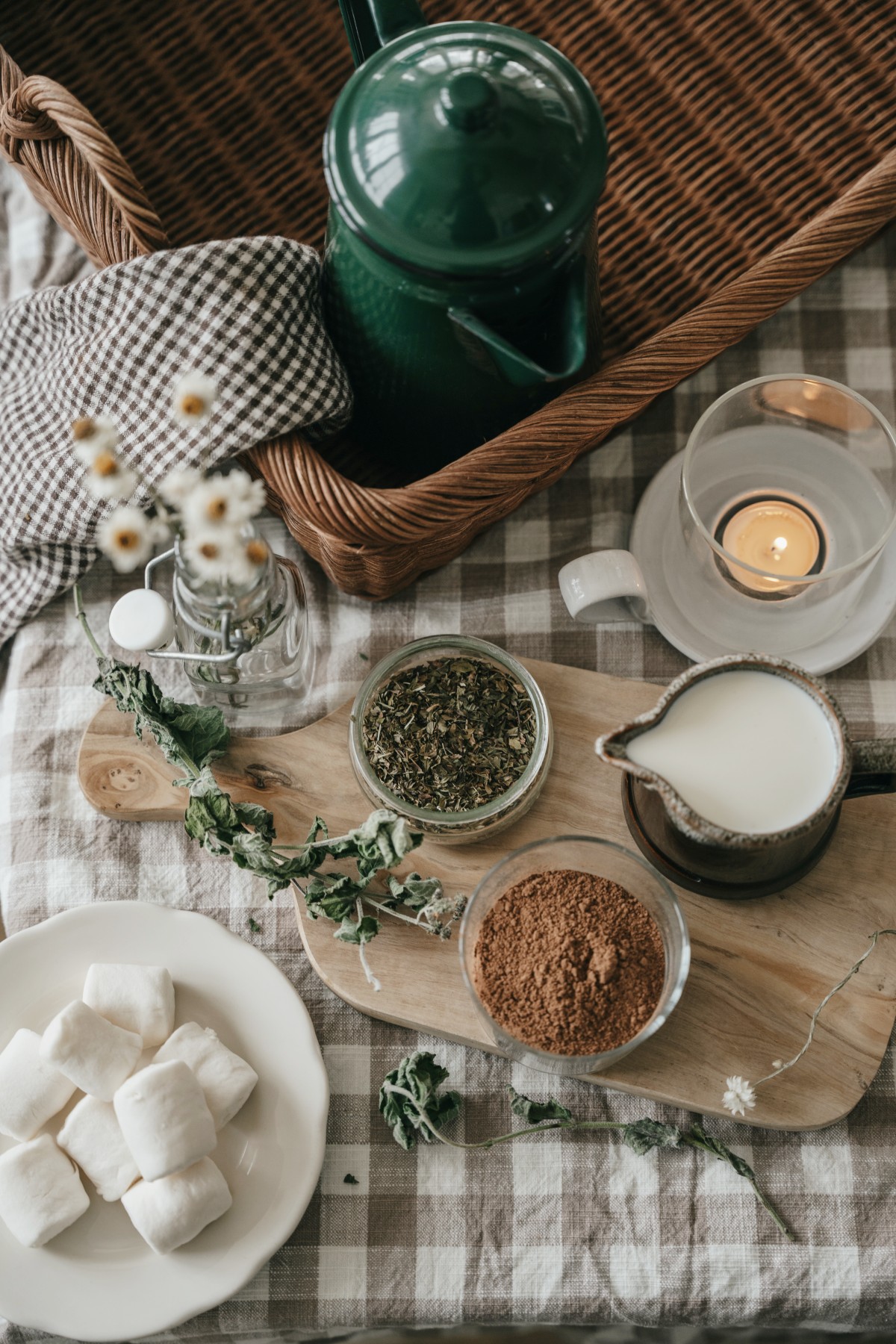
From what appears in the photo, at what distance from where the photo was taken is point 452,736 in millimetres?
908

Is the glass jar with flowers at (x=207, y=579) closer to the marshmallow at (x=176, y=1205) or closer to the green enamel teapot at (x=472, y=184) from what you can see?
the green enamel teapot at (x=472, y=184)

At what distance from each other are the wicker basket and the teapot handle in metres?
0.21

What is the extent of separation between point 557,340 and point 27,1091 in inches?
27.5

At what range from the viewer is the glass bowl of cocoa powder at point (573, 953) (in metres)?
0.81

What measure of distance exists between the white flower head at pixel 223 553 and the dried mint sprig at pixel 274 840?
233mm

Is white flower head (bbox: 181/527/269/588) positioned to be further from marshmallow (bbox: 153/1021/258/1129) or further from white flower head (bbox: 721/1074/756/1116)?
white flower head (bbox: 721/1074/756/1116)

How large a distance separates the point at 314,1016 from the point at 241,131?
821 mm

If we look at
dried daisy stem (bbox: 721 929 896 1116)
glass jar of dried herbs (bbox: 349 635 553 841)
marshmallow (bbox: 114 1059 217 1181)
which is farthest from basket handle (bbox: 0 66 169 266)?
dried daisy stem (bbox: 721 929 896 1116)

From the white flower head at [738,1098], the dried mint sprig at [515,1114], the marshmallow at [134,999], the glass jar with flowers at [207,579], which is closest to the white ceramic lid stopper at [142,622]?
the glass jar with flowers at [207,579]

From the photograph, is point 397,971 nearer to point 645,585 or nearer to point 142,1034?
point 142,1034

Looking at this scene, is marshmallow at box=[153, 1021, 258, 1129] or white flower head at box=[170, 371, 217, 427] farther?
marshmallow at box=[153, 1021, 258, 1129]

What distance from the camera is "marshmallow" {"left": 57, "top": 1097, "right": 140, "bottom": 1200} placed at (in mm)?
847

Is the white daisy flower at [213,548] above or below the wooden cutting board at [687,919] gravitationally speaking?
above

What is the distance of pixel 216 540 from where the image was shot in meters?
0.64
